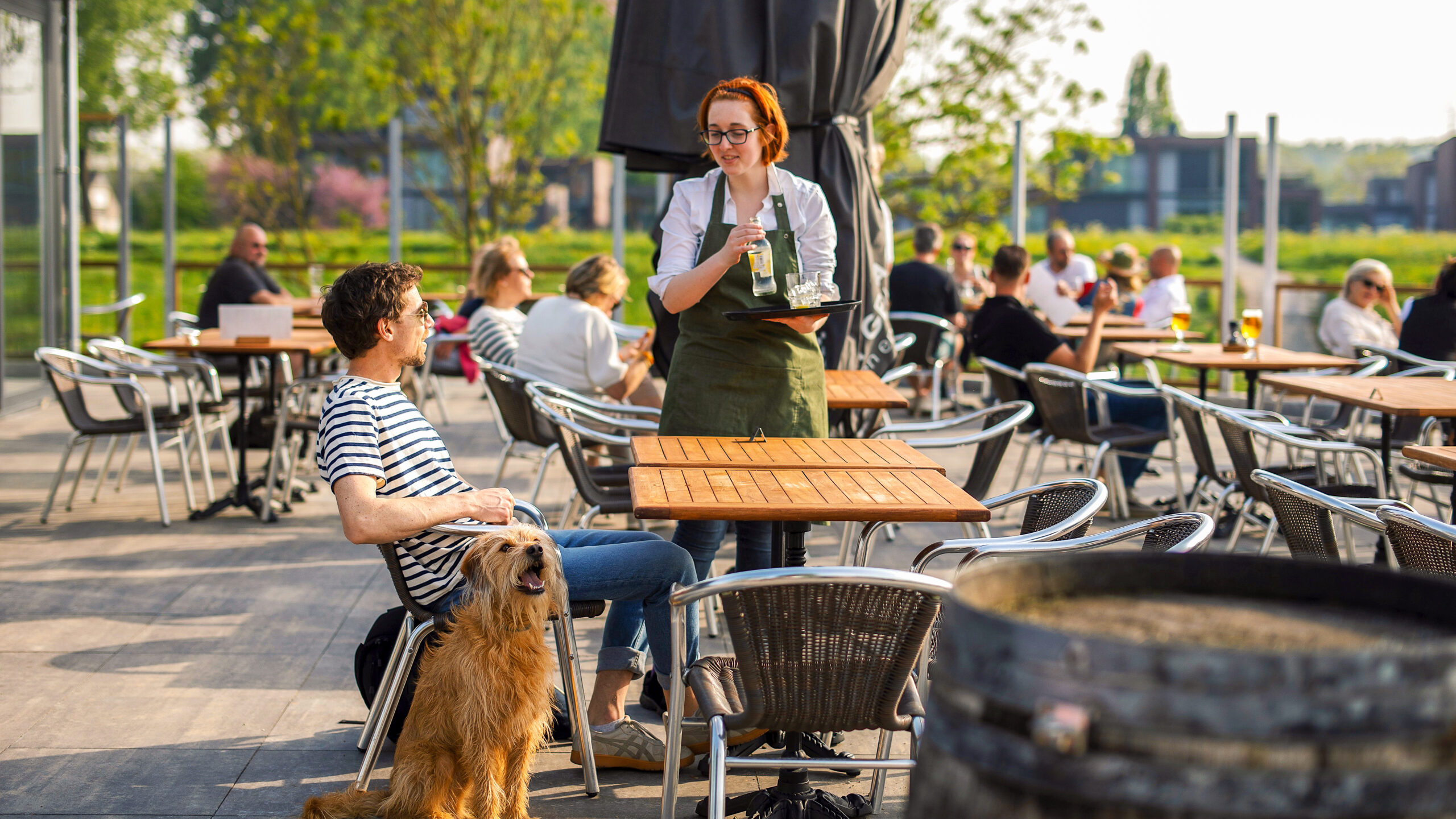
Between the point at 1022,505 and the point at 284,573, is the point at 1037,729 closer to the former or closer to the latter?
the point at 284,573

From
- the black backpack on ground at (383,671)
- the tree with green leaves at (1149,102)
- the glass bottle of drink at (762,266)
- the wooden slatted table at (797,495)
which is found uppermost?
the tree with green leaves at (1149,102)

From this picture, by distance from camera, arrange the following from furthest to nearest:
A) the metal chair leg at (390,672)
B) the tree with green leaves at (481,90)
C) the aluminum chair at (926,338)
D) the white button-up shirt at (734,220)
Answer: the tree with green leaves at (481,90), the aluminum chair at (926,338), the white button-up shirt at (734,220), the metal chair leg at (390,672)

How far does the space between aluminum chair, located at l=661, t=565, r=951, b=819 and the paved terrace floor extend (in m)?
0.71

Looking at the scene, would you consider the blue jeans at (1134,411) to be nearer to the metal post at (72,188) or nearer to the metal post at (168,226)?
the metal post at (72,188)

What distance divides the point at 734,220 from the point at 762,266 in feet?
0.79

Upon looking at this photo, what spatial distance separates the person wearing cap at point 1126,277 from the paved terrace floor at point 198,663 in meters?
3.67

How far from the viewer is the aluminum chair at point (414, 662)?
263 cm

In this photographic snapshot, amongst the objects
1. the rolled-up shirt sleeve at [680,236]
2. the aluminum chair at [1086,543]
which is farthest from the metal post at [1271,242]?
the aluminum chair at [1086,543]

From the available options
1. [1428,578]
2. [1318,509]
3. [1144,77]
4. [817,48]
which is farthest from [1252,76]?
[1144,77]

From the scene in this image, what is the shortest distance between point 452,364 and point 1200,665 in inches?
282

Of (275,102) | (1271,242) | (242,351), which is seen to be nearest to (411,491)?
(242,351)

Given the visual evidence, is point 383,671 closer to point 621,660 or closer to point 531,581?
point 621,660

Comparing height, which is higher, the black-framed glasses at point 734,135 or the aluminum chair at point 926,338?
the black-framed glasses at point 734,135

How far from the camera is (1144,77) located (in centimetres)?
2983
